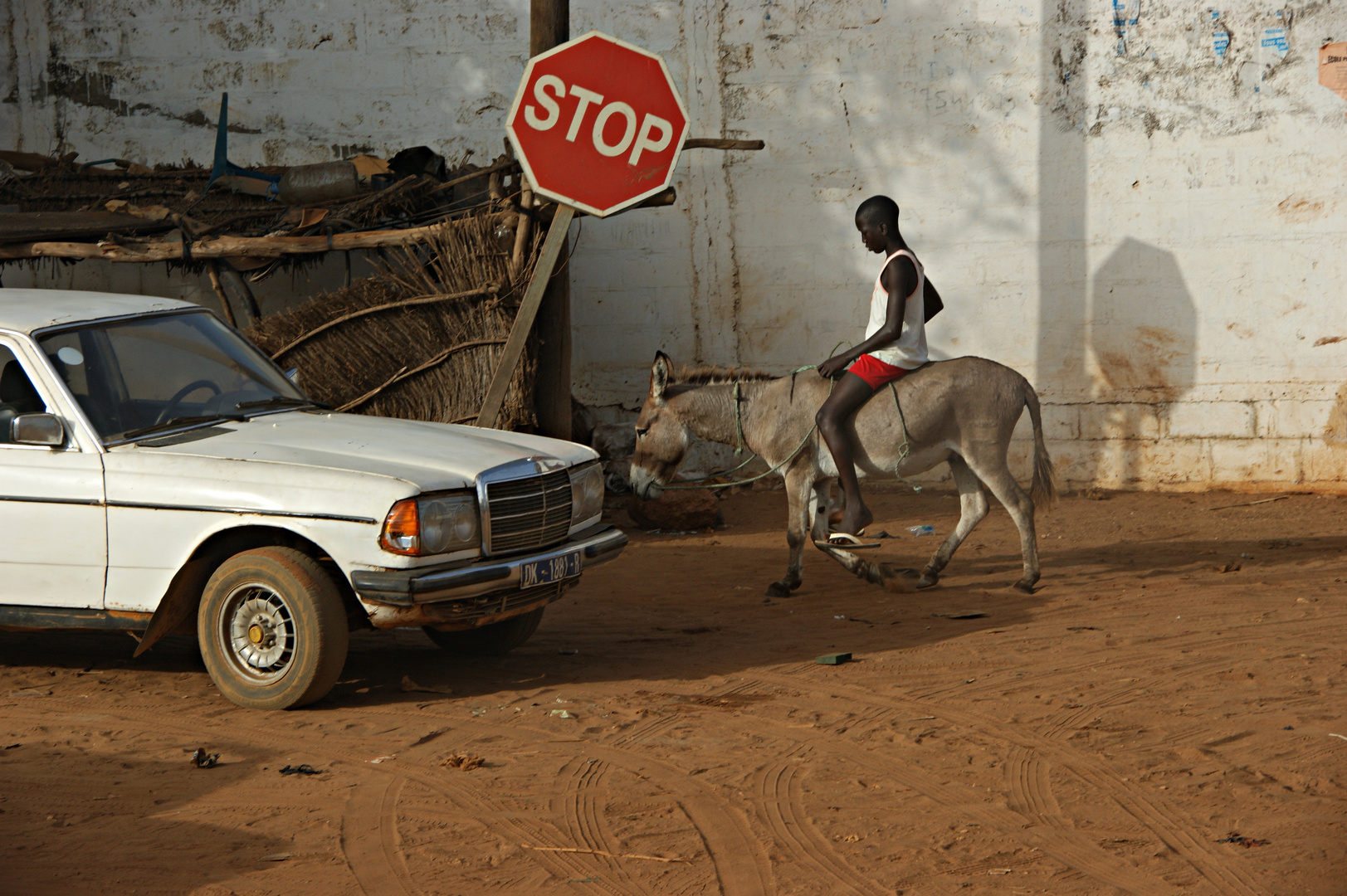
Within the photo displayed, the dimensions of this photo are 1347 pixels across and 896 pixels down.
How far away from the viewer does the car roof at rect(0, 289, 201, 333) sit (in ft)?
19.6

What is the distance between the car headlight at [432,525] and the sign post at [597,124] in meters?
3.99

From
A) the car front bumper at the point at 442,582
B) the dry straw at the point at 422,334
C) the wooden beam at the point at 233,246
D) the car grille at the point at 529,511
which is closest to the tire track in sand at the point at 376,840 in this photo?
the car front bumper at the point at 442,582

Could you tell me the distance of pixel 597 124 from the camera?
8.84m

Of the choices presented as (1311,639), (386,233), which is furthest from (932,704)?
(386,233)

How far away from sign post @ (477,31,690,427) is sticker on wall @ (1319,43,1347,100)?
5.87m

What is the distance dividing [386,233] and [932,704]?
20.1 ft

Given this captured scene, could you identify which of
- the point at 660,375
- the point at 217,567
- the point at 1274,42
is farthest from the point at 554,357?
the point at 1274,42

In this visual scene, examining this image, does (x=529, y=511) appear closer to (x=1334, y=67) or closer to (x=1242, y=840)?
(x=1242, y=840)

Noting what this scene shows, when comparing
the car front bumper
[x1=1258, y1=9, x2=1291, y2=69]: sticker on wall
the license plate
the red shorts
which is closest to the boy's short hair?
the red shorts

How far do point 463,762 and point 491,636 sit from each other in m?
1.82

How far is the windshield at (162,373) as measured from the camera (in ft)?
19.2

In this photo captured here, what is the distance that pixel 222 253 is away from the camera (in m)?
10.0

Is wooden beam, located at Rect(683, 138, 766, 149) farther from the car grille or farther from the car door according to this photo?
the car door

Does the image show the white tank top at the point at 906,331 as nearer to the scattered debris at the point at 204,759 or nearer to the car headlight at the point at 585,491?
the car headlight at the point at 585,491
